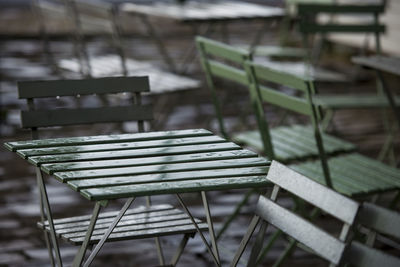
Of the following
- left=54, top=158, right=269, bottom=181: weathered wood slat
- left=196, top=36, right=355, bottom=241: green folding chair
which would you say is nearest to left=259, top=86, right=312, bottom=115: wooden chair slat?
left=196, top=36, right=355, bottom=241: green folding chair

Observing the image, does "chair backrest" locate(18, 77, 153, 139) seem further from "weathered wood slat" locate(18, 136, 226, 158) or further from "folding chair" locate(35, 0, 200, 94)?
"folding chair" locate(35, 0, 200, 94)

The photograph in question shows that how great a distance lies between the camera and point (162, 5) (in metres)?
7.45

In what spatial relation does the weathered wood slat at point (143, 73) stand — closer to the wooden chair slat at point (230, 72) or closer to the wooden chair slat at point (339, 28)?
the wooden chair slat at point (339, 28)

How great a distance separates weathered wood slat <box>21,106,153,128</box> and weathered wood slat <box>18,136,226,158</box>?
1.41 feet

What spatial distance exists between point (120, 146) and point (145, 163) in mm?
251

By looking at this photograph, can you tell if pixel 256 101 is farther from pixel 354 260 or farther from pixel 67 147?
Result: pixel 354 260

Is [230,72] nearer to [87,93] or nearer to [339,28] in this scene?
[87,93]

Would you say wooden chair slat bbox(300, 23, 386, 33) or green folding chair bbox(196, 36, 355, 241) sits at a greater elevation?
wooden chair slat bbox(300, 23, 386, 33)

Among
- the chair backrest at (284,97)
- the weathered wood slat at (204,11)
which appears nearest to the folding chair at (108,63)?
the weathered wood slat at (204,11)

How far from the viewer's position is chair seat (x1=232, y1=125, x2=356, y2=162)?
4172 mm

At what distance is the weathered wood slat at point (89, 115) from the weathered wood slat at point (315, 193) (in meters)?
1.08

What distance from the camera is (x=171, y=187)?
247 centimetres

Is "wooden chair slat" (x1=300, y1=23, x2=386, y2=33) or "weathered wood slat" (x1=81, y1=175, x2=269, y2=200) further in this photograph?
"wooden chair slat" (x1=300, y1=23, x2=386, y2=33)

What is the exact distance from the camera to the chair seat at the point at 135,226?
9.80 ft
